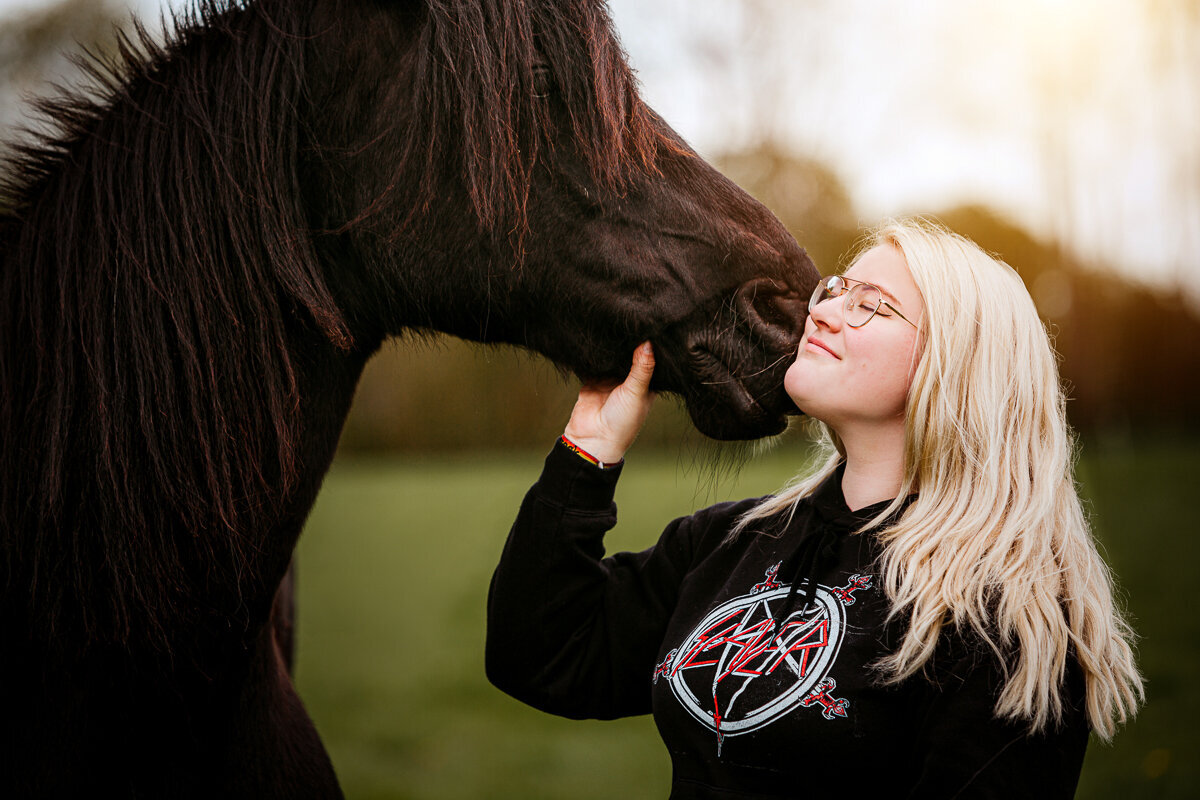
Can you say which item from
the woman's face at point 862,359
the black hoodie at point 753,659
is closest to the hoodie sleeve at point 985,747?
the black hoodie at point 753,659

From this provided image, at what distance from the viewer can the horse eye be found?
157cm

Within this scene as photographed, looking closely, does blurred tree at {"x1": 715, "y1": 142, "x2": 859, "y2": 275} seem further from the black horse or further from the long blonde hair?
the black horse

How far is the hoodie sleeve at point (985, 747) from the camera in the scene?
50.8 inches

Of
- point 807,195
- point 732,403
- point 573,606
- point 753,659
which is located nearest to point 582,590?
point 573,606

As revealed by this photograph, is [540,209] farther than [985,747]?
Yes

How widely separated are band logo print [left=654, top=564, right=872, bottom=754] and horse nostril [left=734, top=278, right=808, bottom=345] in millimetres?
477

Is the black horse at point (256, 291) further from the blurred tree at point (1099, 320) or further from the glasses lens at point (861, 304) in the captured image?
the blurred tree at point (1099, 320)

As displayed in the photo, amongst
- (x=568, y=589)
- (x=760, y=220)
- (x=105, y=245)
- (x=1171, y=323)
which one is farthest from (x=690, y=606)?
(x=1171, y=323)

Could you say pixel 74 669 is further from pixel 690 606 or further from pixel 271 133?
pixel 690 606

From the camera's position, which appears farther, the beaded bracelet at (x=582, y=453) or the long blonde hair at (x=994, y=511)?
the beaded bracelet at (x=582, y=453)

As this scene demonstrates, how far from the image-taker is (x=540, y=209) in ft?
5.24

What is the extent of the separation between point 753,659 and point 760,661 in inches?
0.6

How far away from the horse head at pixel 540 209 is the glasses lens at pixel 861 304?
85mm

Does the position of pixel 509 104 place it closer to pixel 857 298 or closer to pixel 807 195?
pixel 857 298
